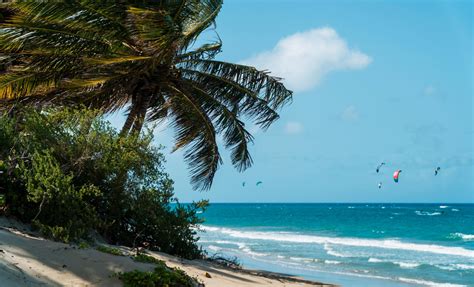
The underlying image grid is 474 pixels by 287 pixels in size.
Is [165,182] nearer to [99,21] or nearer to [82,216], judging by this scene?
[82,216]

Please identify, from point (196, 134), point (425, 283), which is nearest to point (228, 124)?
point (196, 134)

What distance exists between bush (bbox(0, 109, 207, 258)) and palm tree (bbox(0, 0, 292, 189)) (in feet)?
4.17

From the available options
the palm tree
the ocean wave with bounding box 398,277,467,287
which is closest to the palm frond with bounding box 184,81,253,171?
the palm tree

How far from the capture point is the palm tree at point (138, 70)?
36.1ft

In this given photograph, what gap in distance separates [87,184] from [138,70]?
340 cm

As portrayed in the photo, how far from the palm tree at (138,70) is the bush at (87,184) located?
4.17ft

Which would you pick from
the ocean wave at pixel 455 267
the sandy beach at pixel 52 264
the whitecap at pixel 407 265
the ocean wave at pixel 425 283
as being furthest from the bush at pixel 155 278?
the ocean wave at pixel 455 267

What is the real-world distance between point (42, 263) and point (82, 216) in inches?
99.6

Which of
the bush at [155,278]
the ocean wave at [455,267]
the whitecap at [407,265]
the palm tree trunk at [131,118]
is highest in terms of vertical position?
the palm tree trunk at [131,118]

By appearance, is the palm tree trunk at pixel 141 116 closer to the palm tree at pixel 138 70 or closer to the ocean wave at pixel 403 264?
the palm tree at pixel 138 70

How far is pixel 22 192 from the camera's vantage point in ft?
30.7

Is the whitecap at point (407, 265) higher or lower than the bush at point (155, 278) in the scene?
higher

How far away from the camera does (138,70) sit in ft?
41.8

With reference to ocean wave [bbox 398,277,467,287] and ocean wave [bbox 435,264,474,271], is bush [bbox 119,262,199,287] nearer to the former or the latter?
ocean wave [bbox 398,277,467,287]
